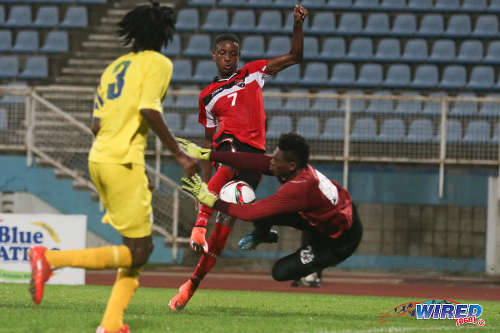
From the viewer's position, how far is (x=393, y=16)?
17.9 metres

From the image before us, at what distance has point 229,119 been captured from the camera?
7012 millimetres

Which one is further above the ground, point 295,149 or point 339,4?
point 339,4

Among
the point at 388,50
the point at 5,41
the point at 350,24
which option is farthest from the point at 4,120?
the point at 388,50

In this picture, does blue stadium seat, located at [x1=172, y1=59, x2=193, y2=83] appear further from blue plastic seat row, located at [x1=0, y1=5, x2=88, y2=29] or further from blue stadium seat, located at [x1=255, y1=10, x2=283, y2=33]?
blue plastic seat row, located at [x1=0, y1=5, x2=88, y2=29]

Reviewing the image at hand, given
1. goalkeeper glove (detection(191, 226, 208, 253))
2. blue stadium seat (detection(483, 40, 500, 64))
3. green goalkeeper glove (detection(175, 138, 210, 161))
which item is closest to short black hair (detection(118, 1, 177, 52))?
green goalkeeper glove (detection(175, 138, 210, 161))

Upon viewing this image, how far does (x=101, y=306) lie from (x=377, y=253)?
7.95m

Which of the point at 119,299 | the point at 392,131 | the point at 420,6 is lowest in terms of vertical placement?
the point at 119,299

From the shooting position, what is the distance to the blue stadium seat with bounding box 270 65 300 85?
1633cm

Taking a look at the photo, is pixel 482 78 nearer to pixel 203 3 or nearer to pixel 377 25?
pixel 377 25

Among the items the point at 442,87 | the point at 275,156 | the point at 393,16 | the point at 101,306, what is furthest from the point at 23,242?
the point at 393,16

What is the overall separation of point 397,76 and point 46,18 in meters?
8.13

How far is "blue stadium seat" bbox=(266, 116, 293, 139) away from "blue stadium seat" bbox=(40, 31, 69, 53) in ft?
20.5

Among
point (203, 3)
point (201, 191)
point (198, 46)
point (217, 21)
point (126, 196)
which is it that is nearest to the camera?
point (126, 196)

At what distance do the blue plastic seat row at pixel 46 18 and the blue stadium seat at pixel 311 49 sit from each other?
17.0ft
